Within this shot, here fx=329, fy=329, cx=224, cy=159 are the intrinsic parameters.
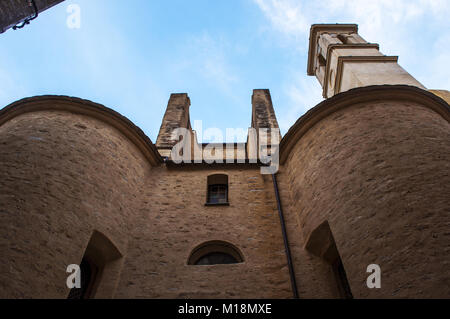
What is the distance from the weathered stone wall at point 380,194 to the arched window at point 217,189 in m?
1.94

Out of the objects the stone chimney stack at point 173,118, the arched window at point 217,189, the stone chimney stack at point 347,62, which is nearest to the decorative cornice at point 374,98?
the arched window at point 217,189

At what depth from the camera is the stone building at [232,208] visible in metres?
5.22

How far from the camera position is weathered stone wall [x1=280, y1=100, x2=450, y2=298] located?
4844mm

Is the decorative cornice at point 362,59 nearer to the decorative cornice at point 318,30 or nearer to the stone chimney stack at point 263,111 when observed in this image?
the stone chimney stack at point 263,111

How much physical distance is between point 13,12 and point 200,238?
23.9ft

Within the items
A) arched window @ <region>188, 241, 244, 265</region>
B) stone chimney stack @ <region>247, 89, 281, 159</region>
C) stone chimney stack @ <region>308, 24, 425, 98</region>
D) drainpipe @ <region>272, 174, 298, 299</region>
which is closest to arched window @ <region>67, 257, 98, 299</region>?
arched window @ <region>188, 241, 244, 265</region>

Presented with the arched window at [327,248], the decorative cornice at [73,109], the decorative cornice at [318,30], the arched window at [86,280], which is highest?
the decorative cornice at [318,30]

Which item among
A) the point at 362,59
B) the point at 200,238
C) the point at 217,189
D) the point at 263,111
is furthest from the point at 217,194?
the point at 362,59

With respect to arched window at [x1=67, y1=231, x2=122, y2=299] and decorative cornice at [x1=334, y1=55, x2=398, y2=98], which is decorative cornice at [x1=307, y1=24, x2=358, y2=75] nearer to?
decorative cornice at [x1=334, y1=55, x2=398, y2=98]

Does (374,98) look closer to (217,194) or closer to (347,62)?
(217,194)

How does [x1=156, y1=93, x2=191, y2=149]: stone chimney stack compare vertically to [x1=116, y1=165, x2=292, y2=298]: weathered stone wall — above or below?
above

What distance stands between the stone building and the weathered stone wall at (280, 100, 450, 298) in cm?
2
